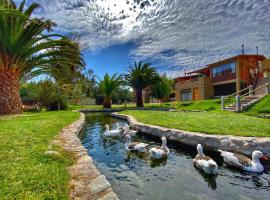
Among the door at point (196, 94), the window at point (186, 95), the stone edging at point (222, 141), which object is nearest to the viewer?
the stone edging at point (222, 141)

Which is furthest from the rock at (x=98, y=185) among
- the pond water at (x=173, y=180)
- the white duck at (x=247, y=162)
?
the white duck at (x=247, y=162)

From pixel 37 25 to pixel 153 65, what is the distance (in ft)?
79.3

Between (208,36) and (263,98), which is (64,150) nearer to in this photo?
(263,98)

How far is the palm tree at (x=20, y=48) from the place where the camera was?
15047 millimetres

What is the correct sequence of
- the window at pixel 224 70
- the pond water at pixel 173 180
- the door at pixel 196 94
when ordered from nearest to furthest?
the pond water at pixel 173 180, the window at pixel 224 70, the door at pixel 196 94

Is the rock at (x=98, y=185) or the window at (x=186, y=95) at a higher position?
the window at (x=186, y=95)

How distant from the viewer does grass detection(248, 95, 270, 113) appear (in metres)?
16.2

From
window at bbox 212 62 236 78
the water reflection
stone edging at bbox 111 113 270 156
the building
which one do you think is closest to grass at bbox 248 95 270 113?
stone edging at bbox 111 113 270 156

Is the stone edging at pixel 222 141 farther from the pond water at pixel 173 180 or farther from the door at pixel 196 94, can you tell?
the door at pixel 196 94

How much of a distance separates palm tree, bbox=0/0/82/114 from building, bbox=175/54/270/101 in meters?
24.5

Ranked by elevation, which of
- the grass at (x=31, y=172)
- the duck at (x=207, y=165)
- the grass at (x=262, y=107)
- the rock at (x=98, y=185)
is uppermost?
the grass at (x=262, y=107)

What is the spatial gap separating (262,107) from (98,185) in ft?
54.6

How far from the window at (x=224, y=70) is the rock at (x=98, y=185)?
33.6 meters

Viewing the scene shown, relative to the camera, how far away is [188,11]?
17.4m
